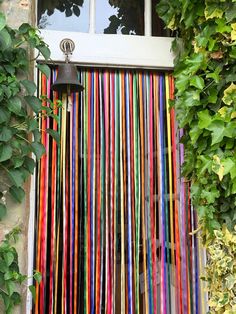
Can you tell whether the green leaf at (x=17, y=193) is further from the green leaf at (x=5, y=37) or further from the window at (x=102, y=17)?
the window at (x=102, y=17)

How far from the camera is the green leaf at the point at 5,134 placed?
2072mm

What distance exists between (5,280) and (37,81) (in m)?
1.25

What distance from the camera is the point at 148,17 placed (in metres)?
2.95

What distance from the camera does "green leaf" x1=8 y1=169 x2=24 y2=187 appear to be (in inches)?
82.6

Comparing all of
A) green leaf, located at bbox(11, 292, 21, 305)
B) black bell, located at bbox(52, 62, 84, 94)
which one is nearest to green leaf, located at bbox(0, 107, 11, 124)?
black bell, located at bbox(52, 62, 84, 94)

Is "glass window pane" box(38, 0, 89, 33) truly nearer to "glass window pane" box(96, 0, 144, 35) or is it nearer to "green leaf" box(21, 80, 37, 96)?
"glass window pane" box(96, 0, 144, 35)

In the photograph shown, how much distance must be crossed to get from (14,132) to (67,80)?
0.58m

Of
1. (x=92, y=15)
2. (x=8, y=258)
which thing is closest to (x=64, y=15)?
(x=92, y=15)

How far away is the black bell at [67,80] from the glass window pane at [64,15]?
0.34 m

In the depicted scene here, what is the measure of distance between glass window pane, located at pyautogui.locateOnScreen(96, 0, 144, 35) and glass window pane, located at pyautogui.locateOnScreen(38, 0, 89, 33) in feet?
0.31

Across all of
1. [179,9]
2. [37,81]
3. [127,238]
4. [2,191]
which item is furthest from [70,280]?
[179,9]

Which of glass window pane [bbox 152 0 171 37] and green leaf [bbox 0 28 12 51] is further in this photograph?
glass window pane [bbox 152 0 171 37]

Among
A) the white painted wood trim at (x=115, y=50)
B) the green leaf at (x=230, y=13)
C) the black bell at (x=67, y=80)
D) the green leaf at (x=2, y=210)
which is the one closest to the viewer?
the green leaf at (x=2, y=210)

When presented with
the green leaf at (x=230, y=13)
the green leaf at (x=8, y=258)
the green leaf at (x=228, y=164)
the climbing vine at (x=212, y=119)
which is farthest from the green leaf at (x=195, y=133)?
the green leaf at (x=8, y=258)
